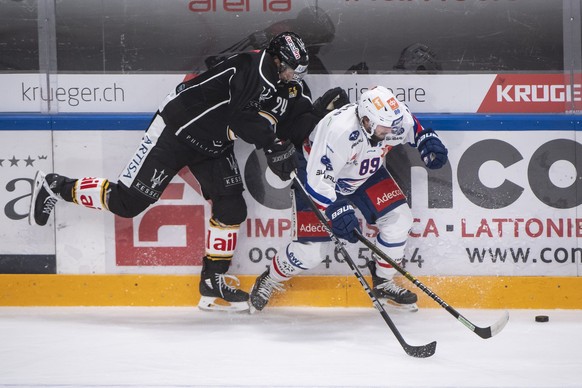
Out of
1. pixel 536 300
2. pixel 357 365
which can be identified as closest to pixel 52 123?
pixel 357 365

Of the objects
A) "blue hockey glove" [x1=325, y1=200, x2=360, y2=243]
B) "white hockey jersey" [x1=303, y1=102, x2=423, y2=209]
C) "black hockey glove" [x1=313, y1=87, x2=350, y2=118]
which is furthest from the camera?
"black hockey glove" [x1=313, y1=87, x2=350, y2=118]

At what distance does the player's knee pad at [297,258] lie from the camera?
4.87m

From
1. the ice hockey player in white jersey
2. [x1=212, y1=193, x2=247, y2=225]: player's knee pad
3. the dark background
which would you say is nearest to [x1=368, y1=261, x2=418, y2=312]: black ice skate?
the ice hockey player in white jersey

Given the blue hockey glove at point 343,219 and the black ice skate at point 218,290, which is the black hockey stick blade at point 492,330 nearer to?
the blue hockey glove at point 343,219

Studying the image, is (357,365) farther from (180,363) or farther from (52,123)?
(52,123)

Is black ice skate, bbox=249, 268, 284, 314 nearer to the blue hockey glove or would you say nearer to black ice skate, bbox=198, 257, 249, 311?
black ice skate, bbox=198, 257, 249, 311

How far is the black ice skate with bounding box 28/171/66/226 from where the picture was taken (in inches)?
198

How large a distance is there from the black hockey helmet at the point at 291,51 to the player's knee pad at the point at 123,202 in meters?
1.01

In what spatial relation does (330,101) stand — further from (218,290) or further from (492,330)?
(492,330)

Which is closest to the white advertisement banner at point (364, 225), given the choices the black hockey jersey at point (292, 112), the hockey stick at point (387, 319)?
the black hockey jersey at point (292, 112)

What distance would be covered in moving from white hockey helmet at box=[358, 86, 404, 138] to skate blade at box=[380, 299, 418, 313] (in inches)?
37.7

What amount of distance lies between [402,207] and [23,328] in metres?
1.92

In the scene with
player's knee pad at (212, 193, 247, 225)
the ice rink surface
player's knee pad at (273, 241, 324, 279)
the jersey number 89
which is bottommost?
the ice rink surface

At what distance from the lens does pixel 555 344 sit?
14.2 feet
